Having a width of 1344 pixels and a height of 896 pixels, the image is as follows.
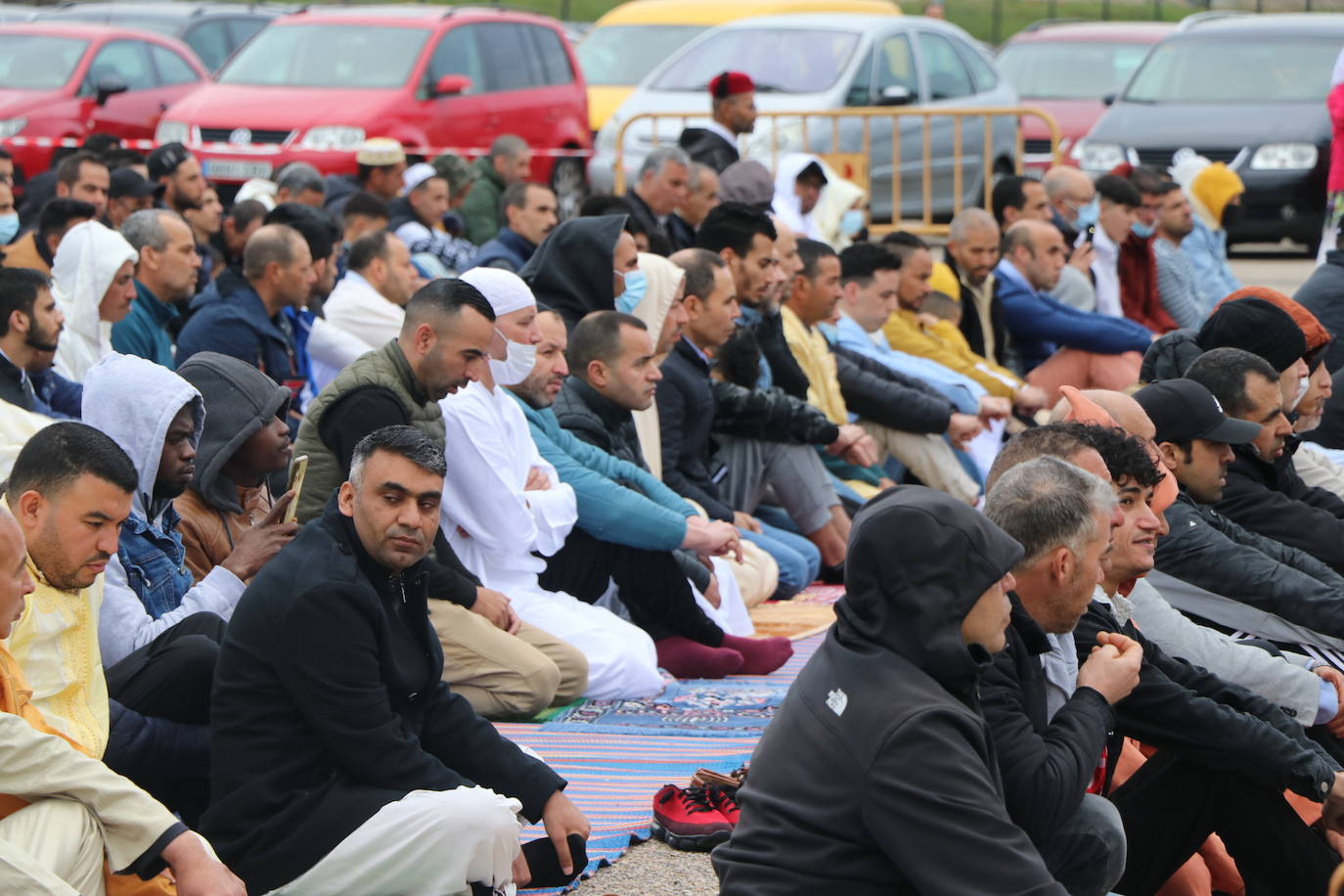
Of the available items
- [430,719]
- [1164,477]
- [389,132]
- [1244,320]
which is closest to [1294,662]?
[1164,477]

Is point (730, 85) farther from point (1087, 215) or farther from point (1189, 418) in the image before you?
point (1189, 418)

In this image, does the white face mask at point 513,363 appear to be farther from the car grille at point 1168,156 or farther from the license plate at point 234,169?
the car grille at point 1168,156

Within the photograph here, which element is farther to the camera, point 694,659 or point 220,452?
point 694,659

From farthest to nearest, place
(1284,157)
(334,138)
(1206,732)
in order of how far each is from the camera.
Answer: (1284,157), (334,138), (1206,732)

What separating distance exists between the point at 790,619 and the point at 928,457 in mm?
2044

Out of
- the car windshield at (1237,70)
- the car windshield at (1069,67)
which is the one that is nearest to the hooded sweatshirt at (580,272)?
the car windshield at (1237,70)

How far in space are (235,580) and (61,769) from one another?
1.24 meters

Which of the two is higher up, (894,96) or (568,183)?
(894,96)

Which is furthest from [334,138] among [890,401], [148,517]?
[148,517]

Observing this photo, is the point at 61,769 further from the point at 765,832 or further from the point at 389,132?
the point at 389,132

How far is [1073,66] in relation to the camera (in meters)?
20.1

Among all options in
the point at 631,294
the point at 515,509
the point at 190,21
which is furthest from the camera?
the point at 190,21

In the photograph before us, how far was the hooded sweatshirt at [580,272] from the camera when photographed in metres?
8.13

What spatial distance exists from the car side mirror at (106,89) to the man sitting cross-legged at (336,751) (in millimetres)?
12025
